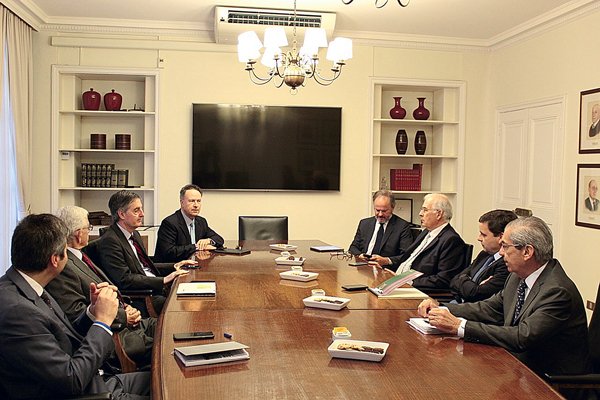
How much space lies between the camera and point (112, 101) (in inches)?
257

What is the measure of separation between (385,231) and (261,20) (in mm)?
2449

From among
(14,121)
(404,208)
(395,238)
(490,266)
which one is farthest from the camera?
(404,208)

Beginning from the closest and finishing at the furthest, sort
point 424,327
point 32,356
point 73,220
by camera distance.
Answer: point 32,356, point 424,327, point 73,220

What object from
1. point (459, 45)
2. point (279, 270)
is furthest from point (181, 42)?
point (279, 270)

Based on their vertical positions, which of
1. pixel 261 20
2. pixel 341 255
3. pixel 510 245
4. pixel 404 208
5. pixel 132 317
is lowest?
pixel 132 317

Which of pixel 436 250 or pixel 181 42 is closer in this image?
pixel 436 250

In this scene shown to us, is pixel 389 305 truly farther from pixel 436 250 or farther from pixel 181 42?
pixel 181 42

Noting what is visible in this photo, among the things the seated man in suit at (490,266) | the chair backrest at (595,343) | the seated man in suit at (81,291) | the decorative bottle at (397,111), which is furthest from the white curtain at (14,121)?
the chair backrest at (595,343)

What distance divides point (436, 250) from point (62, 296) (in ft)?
8.05

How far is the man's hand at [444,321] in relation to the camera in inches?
96.6

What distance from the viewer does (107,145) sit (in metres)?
6.73

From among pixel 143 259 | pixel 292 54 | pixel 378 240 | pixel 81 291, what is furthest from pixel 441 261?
pixel 81 291

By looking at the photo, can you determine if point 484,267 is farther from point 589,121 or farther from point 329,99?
point 329,99

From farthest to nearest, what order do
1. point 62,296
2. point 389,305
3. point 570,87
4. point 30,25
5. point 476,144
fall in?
point 476,144, point 30,25, point 570,87, point 389,305, point 62,296
